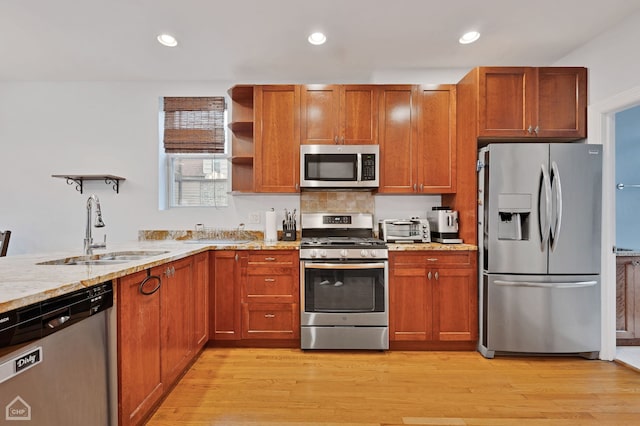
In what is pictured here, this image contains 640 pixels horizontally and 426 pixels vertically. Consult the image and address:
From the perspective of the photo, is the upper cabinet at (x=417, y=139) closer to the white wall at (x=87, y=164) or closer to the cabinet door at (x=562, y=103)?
the white wall at (x=87, y=164)

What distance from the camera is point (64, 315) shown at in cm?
116

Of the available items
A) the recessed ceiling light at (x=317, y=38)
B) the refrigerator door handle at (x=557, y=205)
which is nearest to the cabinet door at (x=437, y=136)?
the refrigerator door handle at (x=557, y=205)

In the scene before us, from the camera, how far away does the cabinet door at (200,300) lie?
2.39 meters

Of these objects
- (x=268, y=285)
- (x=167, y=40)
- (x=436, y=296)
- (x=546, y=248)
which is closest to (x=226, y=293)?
(x=268, y=285)

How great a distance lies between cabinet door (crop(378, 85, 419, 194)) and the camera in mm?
2928

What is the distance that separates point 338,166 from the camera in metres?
2.89

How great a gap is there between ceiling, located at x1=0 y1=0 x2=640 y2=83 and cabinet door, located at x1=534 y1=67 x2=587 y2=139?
283mm

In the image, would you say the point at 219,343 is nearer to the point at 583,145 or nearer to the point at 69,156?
the point at 69,156

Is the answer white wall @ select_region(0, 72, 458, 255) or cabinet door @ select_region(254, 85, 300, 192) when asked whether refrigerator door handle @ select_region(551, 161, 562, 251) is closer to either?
white wall @ select_region(0, 72, 458, 255)

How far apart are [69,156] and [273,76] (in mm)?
2358

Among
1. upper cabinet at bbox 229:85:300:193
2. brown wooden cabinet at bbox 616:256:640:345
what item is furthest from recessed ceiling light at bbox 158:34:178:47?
brown wooden cabinet at bbox 616:256:640:345

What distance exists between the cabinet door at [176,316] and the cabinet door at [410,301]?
162 cm

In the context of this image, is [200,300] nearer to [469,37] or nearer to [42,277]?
[42,277]

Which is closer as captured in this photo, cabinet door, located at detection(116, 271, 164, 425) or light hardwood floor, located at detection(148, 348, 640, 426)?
cabinet door, located at detection(116, 271, 164, 425)
